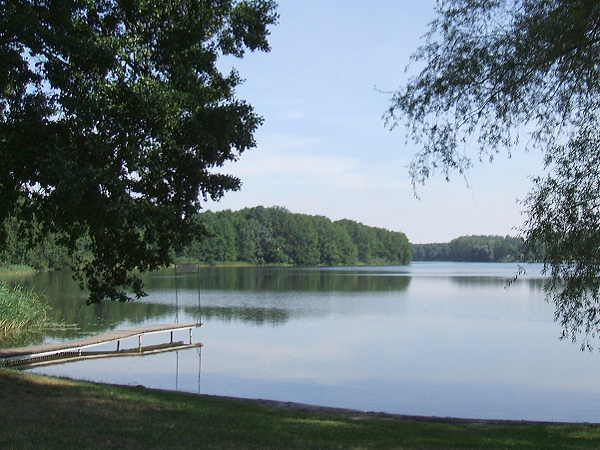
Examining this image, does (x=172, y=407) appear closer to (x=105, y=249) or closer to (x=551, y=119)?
(x=105, y=249)

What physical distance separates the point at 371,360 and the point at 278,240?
110 metres

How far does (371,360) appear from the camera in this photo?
19.1 m

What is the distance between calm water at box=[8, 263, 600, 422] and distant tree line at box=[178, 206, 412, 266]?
249 ft

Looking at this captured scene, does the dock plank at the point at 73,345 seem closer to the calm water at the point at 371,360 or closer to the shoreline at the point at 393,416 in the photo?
the calm water at the point at 371,360

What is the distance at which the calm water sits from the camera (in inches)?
571

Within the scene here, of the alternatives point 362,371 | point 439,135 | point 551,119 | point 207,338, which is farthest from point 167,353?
point 551,119

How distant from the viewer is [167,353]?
19.7m

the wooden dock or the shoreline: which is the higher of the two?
the wooden dock

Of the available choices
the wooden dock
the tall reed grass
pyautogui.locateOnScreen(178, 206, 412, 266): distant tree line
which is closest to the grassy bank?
the wooden dock

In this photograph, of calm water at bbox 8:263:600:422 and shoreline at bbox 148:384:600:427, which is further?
calm water at bbox 8:263:600:422

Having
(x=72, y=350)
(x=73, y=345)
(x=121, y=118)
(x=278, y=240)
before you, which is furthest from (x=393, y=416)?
(x=278, y=240)

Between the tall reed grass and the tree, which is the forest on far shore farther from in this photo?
the tree

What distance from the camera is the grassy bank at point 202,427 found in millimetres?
7320

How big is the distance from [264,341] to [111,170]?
1406 centimetres
